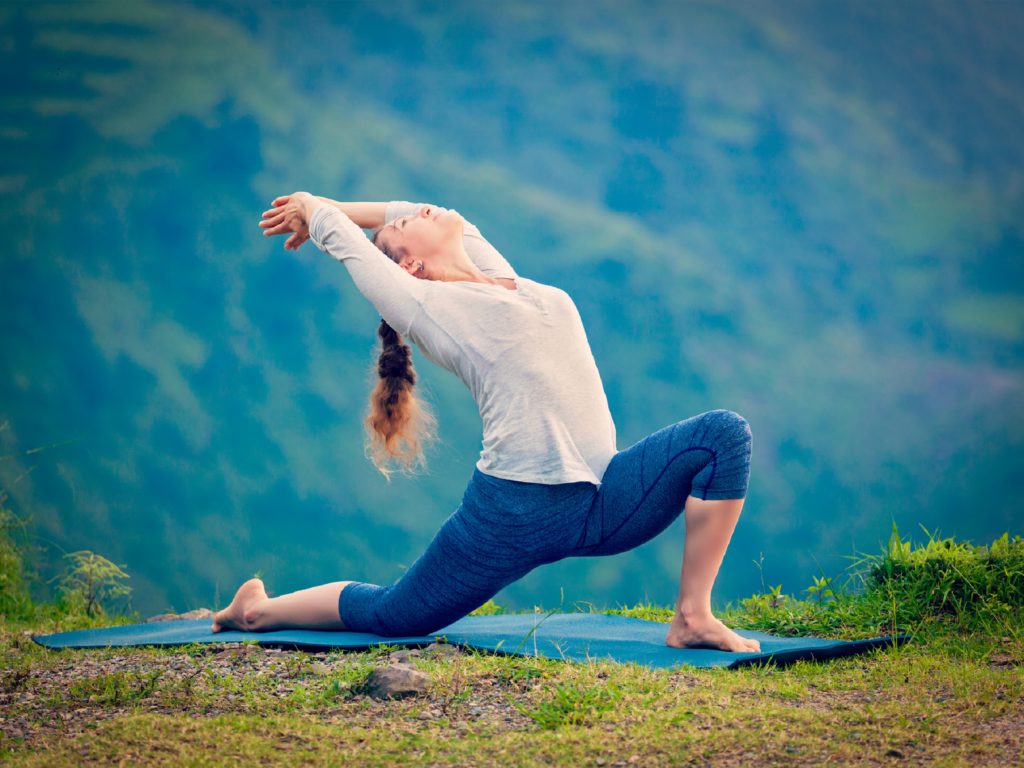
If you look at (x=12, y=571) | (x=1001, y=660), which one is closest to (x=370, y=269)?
(x=1001, y=660)

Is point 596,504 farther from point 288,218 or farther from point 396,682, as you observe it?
point 288,218

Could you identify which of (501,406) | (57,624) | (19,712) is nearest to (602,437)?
(501,406)

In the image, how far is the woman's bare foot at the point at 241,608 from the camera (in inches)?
133

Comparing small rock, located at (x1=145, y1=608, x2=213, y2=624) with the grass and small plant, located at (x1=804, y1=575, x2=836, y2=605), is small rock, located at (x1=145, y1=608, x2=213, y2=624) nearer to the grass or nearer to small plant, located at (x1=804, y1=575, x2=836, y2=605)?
the grass

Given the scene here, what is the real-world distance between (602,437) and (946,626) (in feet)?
4.73

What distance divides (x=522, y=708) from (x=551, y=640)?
880mm

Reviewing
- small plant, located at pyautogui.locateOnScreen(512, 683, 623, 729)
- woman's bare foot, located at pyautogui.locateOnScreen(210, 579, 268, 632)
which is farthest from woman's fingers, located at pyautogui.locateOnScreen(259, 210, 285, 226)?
small plant, located at pyautogui.locateOnScreen(512, 683, 623, 729)

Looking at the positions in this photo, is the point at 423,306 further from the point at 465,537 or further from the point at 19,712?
the point at 19,712

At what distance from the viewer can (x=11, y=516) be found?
4992 millimetres

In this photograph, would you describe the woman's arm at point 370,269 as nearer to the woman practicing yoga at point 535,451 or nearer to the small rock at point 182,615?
the woman practicing yoga at point 535,451

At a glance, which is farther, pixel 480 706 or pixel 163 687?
pixel 163 687

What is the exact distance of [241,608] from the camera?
11.1 feet

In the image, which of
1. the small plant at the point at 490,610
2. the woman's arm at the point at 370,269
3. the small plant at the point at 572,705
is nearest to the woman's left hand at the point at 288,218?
the woman's arm at the point at 370,269

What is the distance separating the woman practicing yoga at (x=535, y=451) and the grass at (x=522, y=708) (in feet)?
0.96
